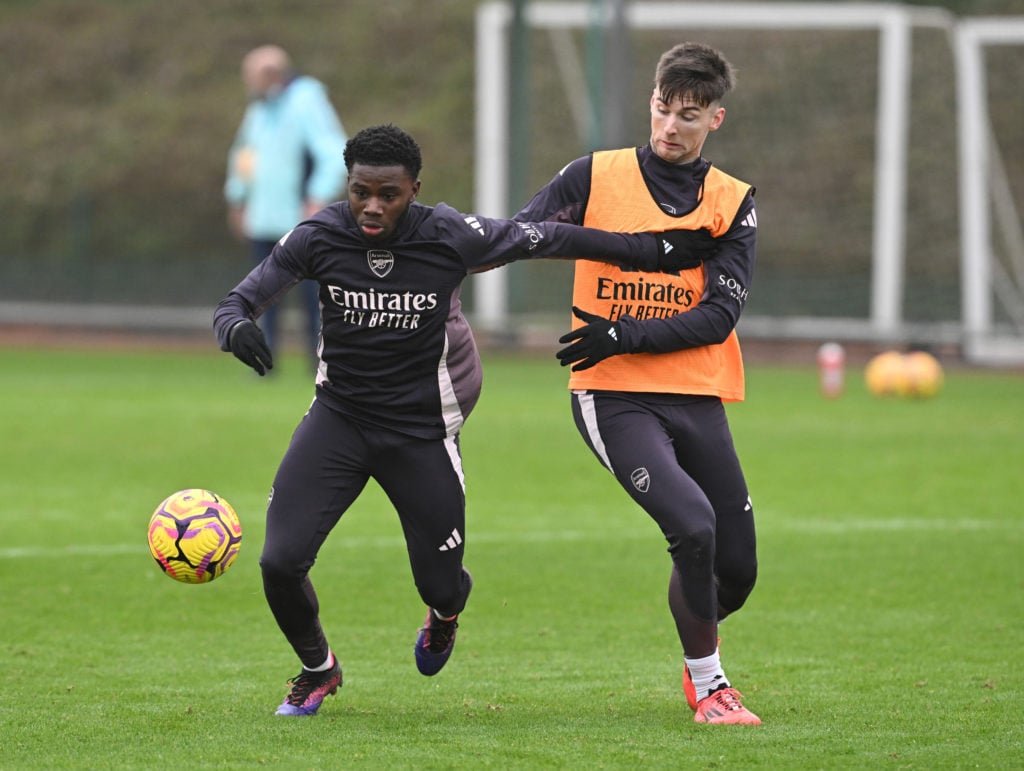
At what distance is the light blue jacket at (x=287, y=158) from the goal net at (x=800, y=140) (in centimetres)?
509

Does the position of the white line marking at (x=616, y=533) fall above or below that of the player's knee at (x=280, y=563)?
below

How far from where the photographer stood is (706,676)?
5.56 metres

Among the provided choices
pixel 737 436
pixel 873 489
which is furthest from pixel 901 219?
pixel 873 489

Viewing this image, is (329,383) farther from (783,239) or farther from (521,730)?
(783,239)

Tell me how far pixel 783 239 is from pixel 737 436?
9544 mm

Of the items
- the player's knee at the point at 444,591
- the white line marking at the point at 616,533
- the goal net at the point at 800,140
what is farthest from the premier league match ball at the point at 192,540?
the goal net at the point at 800,140

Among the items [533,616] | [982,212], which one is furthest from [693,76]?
[982,212]

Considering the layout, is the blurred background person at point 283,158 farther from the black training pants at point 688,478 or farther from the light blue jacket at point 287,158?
the black training pants at point 688,478

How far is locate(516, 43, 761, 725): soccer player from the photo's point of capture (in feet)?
18.5

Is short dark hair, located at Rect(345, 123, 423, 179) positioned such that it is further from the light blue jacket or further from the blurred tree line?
the blurred tree line

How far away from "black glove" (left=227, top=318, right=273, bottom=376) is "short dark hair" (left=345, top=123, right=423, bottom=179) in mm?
607

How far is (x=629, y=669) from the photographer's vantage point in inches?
253

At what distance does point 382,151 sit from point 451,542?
1.33 metres

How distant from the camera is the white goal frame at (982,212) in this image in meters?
20.0
